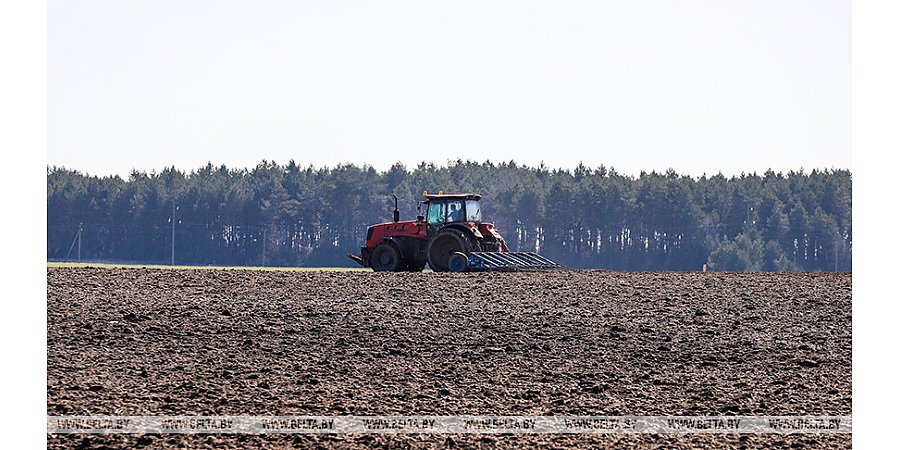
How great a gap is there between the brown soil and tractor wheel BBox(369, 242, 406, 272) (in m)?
7.39

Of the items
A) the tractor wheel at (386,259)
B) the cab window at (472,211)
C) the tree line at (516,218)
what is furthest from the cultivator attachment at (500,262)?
the tree line at (516,218)

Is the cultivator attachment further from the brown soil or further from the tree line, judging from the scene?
the tree line

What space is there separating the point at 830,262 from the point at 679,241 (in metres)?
13.7

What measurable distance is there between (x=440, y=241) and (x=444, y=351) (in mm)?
15618

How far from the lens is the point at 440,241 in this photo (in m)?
32.6

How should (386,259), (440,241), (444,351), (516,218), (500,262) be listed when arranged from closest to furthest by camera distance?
(444,351)
(500,262)
(440,241)
(386,259)
(516,218)

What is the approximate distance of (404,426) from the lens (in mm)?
12203

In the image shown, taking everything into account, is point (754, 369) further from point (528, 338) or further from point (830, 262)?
point (830, 262)

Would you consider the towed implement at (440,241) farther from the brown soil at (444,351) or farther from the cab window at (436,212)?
the brown soil at (444,351)

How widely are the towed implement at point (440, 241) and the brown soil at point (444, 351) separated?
21.6 ft

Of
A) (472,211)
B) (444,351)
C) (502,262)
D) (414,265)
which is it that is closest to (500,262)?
(502,262)

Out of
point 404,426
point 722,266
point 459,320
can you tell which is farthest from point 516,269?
point 722,266

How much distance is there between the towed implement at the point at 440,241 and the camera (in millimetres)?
32281

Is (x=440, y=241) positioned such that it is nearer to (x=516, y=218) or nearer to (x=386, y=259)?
(x=386, y=259)
